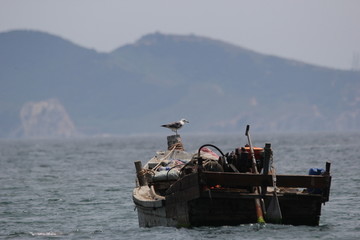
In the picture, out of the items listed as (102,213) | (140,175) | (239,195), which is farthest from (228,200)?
(102,213)

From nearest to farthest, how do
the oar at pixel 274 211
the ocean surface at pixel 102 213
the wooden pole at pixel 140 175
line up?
the oar at pixel 274 211, the ocean surface at pixel 102 213, the wooden pole at pixel 140 175

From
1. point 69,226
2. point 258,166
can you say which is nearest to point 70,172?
point 69,226

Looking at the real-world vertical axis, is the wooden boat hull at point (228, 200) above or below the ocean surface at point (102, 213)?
above

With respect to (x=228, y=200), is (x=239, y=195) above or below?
above

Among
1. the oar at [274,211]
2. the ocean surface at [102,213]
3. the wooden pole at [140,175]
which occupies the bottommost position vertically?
the ocean surface at [102,213]

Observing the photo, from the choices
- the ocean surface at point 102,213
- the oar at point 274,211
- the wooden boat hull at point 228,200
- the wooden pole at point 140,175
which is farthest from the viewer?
the wooden pole at point 140,175

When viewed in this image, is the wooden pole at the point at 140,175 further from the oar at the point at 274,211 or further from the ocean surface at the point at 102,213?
the oar at the point at 274,211

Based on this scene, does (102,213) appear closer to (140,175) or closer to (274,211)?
(140,175)

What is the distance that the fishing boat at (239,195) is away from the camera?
2283 centimetres

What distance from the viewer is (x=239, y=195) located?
2295 cm

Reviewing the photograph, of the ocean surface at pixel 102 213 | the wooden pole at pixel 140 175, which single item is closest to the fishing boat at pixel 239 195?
the ocean surface at pixel 102 213

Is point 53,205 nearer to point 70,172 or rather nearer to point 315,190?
point 315,190

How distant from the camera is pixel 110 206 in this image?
34281 millimetres

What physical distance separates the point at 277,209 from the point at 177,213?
9.37 ft
